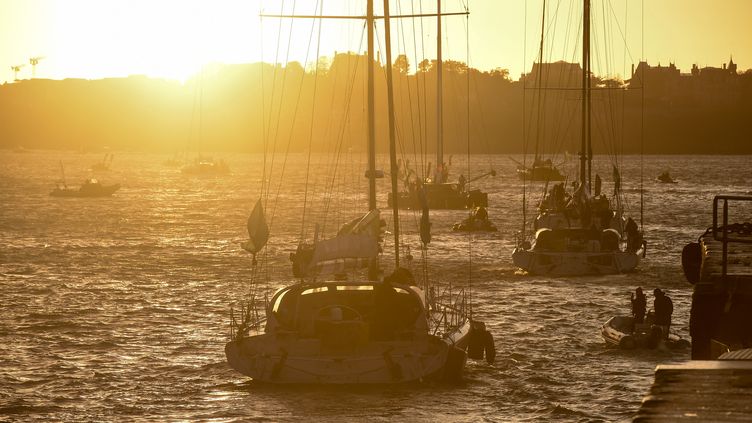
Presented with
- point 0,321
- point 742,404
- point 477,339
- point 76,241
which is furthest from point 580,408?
point 76,241

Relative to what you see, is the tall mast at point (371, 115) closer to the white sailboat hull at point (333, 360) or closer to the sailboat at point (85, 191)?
the white sailboat hull at point (333, 360)

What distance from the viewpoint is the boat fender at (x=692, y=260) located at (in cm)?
2916

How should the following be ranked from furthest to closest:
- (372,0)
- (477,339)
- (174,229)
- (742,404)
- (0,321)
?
(174,229) → (0,321) → (372,0) → (477,339) → (742,404)

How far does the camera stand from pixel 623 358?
34.2 m

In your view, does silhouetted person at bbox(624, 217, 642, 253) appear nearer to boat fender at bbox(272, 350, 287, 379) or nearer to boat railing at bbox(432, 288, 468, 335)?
boat railing at bbox(432, 288, 468, 335)

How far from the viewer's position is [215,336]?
38.5 meters

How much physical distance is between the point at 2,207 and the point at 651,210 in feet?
190

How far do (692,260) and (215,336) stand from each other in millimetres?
15194

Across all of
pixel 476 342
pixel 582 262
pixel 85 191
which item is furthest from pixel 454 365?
pixel 85 191

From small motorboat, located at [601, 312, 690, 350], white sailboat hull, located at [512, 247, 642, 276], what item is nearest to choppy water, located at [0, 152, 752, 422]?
small motorboat, located at [601, 312, 690, 350]

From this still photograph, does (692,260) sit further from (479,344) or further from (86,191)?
(86,191)

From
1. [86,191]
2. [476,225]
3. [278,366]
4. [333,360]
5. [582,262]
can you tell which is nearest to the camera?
[333,360]

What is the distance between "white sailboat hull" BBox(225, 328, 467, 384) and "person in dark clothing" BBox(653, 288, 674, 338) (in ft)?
24.9

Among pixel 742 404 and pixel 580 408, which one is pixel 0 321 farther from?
pixel 742 404
